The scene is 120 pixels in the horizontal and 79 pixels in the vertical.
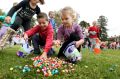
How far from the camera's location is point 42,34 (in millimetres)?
9453

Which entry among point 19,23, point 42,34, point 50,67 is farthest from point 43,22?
point 50,67

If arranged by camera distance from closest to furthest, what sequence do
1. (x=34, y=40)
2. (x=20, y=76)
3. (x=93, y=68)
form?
(x=20, y=76) → (x=93, y=68) → (x=34, y=40)

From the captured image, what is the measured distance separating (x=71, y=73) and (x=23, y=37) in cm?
224

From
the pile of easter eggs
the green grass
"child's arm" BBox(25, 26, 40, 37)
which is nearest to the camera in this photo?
the green grass

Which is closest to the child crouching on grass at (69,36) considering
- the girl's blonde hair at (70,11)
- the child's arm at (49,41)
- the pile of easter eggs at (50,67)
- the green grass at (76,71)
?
the girl's blonde hair at (70,11)

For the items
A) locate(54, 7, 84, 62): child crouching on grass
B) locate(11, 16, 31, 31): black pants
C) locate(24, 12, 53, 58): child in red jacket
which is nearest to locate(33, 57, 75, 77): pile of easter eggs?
locate(54, 7, 84, 62): child crouching on grass

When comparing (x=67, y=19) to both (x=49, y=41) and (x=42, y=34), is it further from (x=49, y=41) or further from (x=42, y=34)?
(x=42, y=34)

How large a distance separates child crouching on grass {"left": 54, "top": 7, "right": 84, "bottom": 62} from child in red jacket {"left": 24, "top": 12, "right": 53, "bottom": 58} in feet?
1.00

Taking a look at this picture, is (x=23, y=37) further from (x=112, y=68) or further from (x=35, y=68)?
(x=112, y=68)

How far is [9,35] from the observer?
29.6 ft

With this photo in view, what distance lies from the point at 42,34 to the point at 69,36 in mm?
929

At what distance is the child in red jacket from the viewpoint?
870 cm

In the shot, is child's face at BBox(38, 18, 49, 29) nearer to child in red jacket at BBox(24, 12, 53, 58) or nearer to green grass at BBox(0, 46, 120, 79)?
child in red jacket at BBox(24, 12, 53, 58)

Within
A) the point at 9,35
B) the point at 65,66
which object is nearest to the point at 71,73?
the point at 65,66
